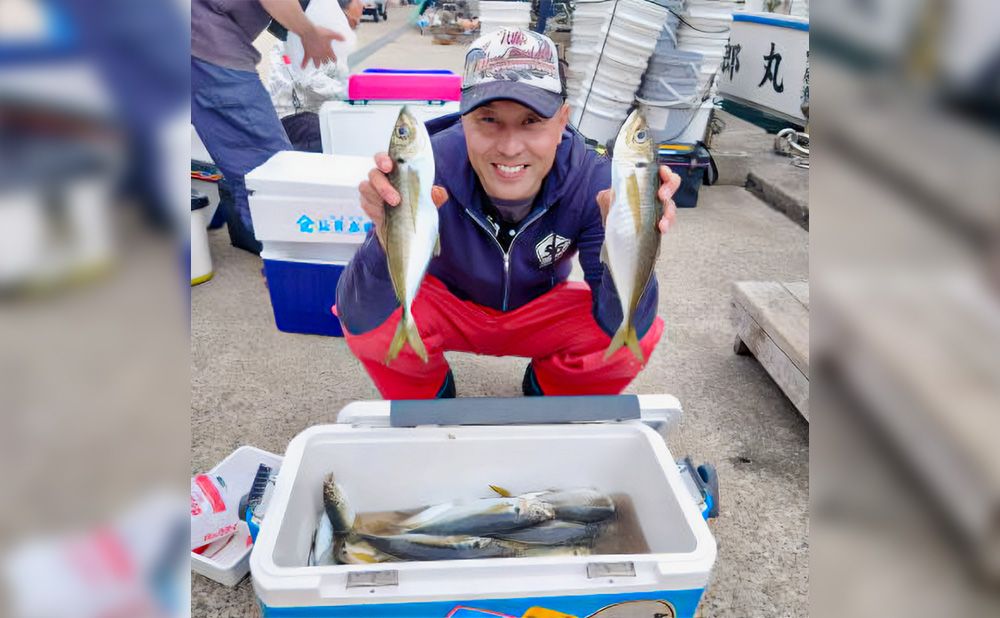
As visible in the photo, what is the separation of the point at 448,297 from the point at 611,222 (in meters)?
0.95

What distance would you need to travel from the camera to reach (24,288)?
0.26 m

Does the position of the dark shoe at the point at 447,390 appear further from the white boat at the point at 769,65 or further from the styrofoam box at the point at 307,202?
the white boat at the point at 769,65

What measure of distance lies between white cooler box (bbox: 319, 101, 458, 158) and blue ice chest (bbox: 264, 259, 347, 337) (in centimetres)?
121

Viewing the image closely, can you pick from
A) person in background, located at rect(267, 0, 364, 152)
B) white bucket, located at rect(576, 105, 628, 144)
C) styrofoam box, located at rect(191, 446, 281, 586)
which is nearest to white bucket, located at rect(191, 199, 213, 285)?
person in background, located at rect(267, 0, 364, 152)

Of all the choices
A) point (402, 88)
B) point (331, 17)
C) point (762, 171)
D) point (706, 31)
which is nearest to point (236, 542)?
point (331, 17)

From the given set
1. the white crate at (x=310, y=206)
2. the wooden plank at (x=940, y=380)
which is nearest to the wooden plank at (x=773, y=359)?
the white crate at (x=310, y=206)

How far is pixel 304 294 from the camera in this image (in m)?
3.20

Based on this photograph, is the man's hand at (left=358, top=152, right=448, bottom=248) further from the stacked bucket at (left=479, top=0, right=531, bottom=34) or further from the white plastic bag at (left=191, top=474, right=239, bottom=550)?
the stacked bucket at (left=479, top=0, right=531, bottom=34)

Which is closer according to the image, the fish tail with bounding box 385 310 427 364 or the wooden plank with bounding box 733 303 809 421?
the fish tail with bounding box 385 310 427 364

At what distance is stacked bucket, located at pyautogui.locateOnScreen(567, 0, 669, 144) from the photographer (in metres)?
5.19

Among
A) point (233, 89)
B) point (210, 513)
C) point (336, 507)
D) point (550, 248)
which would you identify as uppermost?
point (233, 89)

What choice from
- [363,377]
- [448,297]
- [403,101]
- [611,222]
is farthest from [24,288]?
[403,101]

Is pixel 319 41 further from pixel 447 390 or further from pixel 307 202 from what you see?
pixel 447 390

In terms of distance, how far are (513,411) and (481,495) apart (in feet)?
1.13
